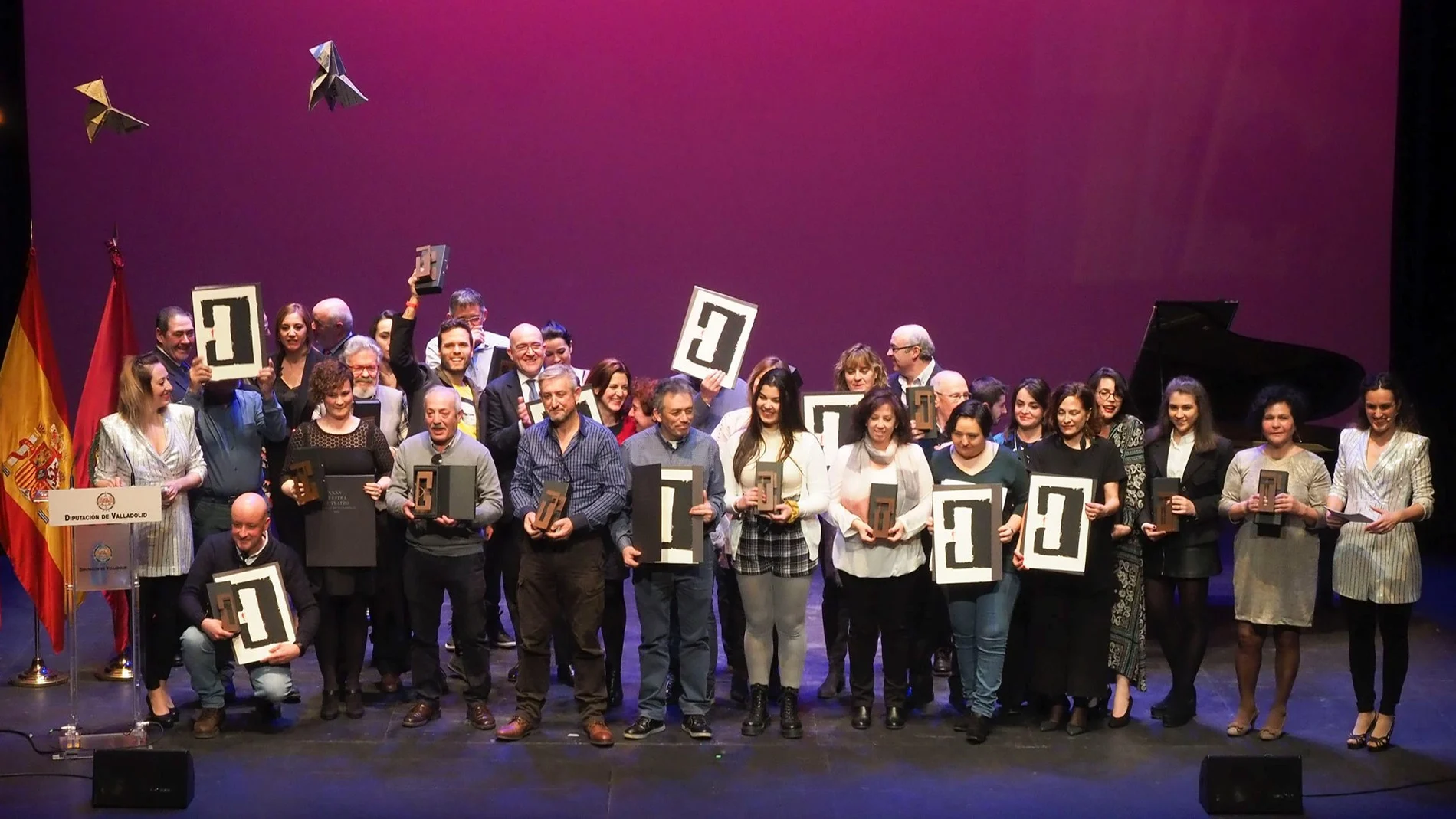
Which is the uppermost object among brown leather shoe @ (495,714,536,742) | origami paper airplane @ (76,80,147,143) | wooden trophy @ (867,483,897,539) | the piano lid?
origami paper airplane @ (76,80,147,143)

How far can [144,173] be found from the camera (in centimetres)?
875

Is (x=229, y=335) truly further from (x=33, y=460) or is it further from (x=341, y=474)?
(x=33, y=460)

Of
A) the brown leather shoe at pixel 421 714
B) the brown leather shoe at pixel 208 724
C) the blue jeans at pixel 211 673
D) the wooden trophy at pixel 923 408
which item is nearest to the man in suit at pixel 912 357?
the wooden trophy at pixel 923 408

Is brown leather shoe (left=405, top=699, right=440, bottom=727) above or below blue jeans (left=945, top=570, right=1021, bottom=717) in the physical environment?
below

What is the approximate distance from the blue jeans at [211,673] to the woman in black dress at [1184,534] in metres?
3.32

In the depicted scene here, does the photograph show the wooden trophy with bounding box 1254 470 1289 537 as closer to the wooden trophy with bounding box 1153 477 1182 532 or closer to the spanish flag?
the wooden trophy with bounding box 1153 477 1182 532

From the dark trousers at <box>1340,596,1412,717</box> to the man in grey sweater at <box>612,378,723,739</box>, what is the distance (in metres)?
2.48

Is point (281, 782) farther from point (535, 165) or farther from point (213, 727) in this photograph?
point (535, 165)

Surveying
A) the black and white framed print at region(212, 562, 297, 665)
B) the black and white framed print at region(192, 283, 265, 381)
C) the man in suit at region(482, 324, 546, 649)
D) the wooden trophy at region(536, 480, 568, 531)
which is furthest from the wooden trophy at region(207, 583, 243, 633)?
the wooden trophy at region(536, 480, 568, 531)

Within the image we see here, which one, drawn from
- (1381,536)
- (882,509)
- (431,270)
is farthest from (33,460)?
(1381,536)

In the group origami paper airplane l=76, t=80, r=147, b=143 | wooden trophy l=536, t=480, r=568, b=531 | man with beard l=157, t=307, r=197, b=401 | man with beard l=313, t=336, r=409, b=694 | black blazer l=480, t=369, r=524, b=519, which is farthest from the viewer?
origami paper airplane l=76, t=80, r=147, b=143

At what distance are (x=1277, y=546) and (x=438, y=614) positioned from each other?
3304mm

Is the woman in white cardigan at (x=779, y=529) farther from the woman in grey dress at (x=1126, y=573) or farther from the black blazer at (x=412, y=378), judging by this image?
the black blazer at (x=412, y=378)

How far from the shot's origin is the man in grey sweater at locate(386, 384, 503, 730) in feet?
18.5
